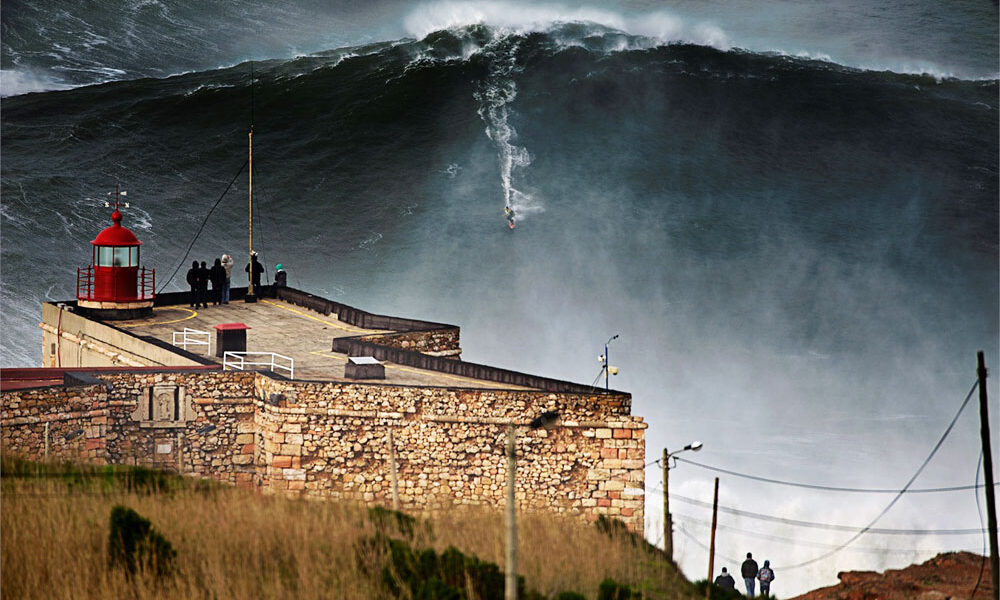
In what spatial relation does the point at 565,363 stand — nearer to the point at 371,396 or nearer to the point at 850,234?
the point at 850,234

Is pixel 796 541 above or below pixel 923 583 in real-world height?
above

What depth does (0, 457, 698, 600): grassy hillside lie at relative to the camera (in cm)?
1442

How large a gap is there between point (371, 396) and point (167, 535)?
10.3 metres

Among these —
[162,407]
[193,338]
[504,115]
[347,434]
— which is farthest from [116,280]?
[504,115]

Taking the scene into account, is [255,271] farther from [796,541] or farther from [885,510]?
[885,510]

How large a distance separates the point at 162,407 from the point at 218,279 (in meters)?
13.4

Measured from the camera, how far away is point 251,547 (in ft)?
51.8

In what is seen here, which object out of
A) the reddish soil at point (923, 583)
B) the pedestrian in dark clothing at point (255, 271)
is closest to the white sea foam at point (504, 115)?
the pedestrian in dark clothing at point (255, 271)

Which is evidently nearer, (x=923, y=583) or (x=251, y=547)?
(x=251, y=547)

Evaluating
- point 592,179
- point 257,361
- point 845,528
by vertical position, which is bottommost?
point 845,528

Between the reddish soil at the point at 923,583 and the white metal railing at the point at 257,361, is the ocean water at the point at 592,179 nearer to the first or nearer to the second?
the reddish soil at the point at 923,583

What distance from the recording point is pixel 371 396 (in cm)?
2630

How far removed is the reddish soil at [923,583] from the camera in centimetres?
2897

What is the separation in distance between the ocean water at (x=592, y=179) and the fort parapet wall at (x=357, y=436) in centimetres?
4275
